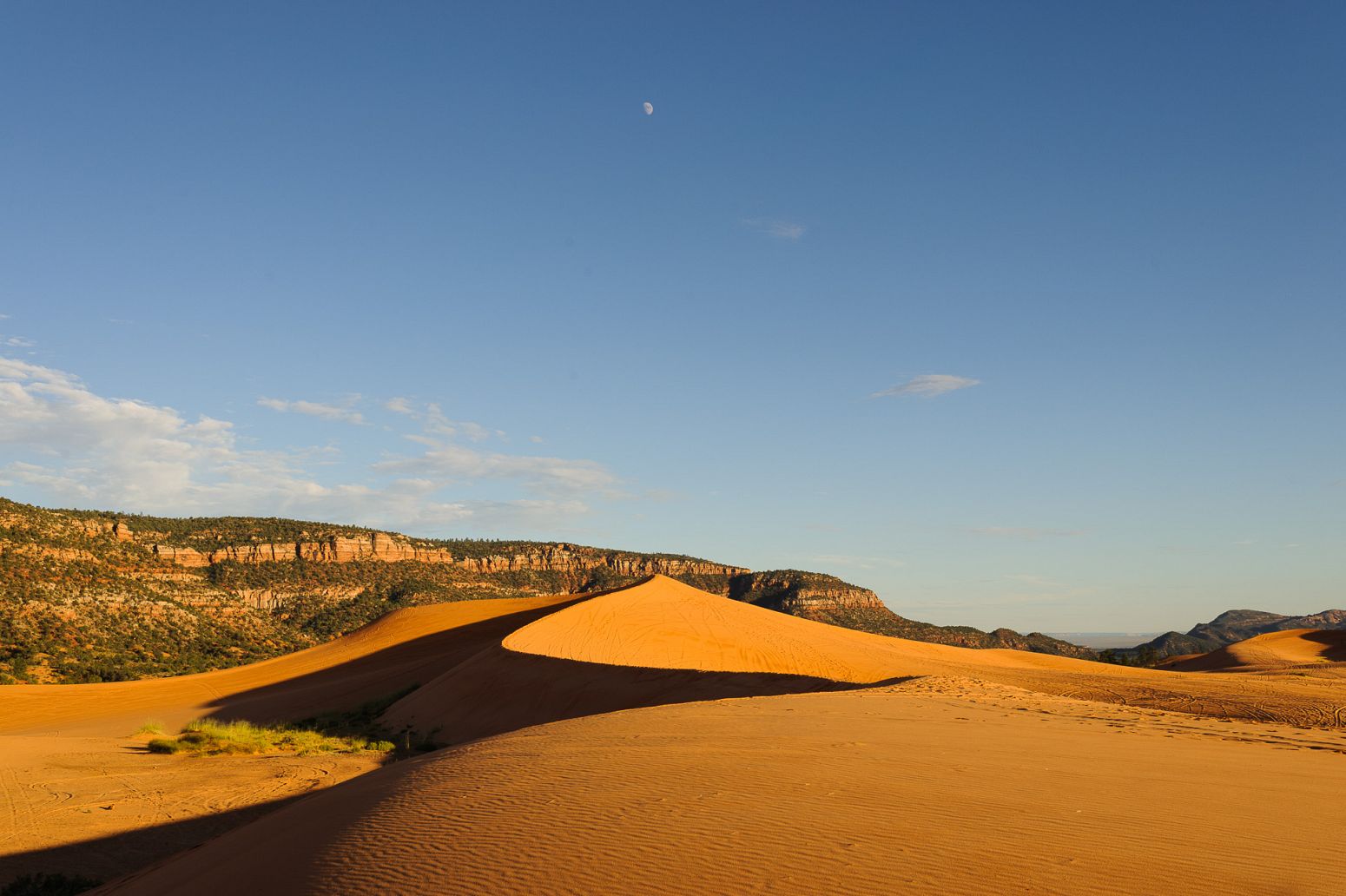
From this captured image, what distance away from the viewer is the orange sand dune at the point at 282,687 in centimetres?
2850

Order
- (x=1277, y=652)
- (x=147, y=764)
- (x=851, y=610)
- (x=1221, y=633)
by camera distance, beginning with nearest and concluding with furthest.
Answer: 1. (x=147, y=764)
2. (x=1277, y=652)
3. (x=851, y=610)
4. (x=1221, y=633)

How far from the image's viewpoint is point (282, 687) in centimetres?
3516

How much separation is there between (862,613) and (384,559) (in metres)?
47.5

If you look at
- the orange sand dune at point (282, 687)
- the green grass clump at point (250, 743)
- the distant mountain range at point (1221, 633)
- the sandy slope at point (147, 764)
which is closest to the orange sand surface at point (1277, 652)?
the distant mountain range at point (1221, 633)

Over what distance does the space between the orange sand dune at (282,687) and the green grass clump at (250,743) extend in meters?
6.97

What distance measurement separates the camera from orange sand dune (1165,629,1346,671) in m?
47.2

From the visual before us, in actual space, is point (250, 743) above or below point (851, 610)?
below

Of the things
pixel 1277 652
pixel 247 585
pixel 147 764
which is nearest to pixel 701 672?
pixel 147 764

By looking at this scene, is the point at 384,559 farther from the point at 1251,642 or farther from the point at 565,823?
the point at 565,823

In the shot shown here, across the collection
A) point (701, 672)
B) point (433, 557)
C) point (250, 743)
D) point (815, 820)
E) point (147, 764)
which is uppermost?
point (433, 557)

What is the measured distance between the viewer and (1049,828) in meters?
6.05

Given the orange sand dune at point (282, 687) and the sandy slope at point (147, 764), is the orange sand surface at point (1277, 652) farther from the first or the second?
the sandy slope at point (147, 764)

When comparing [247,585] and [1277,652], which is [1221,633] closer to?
[1277,652]

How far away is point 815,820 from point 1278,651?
199 feet
